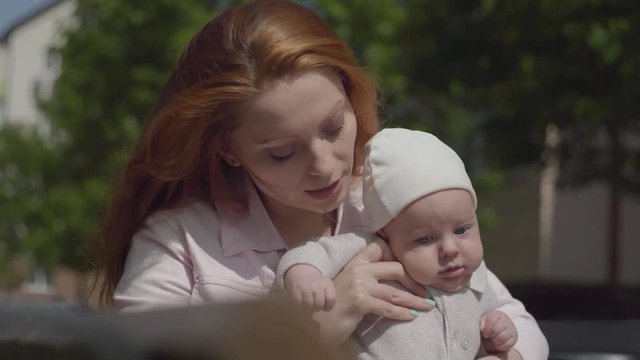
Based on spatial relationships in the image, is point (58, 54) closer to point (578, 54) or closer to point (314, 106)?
point (578, 54)

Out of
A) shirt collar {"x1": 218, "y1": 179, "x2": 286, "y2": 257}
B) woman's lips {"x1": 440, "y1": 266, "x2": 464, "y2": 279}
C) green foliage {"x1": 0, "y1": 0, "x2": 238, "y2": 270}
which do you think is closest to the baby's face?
woman's lips {"x1": 440, "y1": 266, "x2": 464, "y2": 279}

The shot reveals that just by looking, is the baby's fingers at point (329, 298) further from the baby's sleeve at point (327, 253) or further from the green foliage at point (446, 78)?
the green foliage at point (446, 78)

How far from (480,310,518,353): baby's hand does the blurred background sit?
465 centimetres

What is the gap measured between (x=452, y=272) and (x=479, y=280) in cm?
11

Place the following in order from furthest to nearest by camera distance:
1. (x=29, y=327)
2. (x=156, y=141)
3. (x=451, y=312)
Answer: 1. (x=156, y=141)
2. (x=451, y=312)
3. (x=29, y=327)

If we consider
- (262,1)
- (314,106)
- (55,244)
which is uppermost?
(262,1)

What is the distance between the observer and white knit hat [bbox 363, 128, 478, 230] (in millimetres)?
2049

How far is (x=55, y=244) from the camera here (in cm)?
2102

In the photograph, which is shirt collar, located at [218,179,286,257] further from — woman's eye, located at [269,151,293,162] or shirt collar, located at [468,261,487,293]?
shirt collar, located at [468,261,487,293]

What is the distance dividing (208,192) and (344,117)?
31cm

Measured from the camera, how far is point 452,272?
2053 millimetres

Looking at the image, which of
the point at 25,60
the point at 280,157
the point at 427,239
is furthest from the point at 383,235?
the point at 25,60

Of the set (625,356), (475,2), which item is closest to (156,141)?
(625,356)

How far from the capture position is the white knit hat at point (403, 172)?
2.05m
